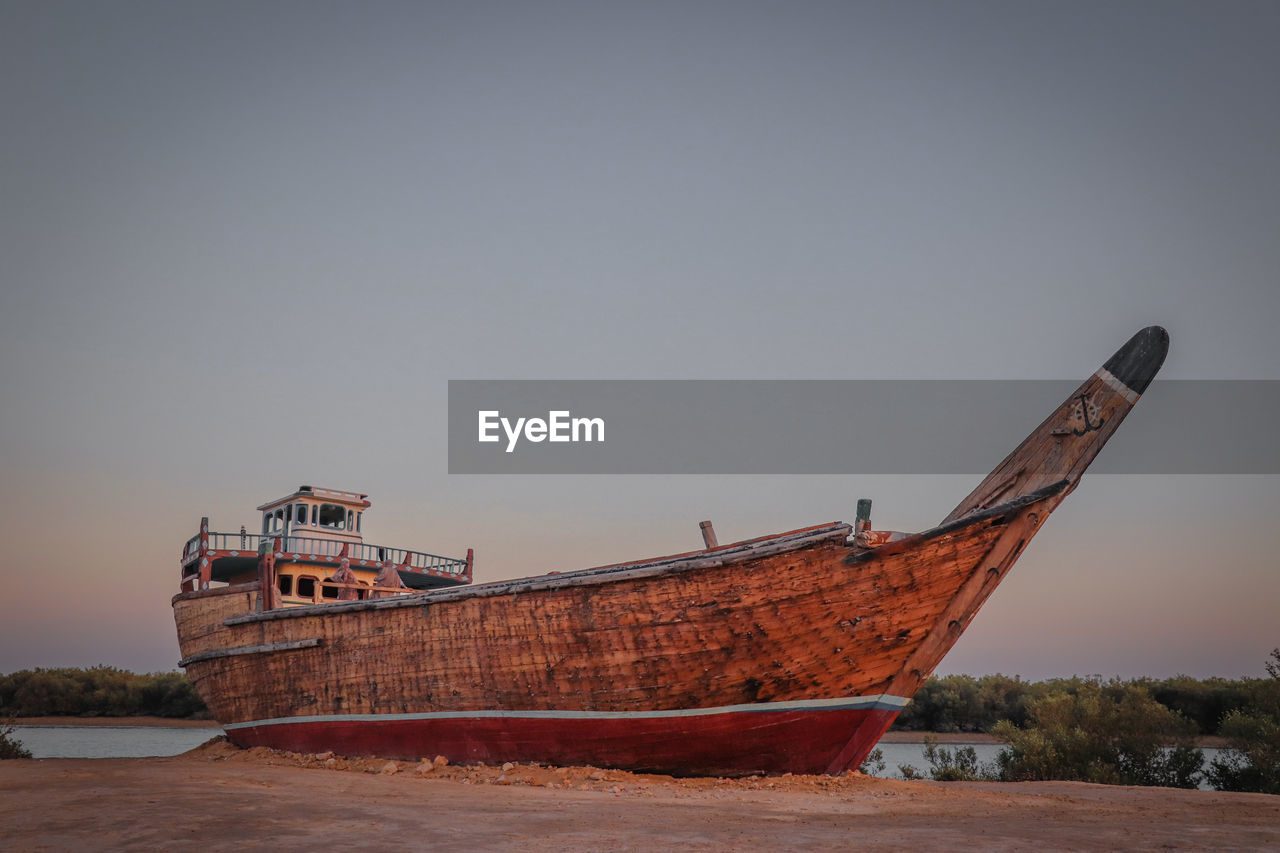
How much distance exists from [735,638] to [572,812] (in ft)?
9.46

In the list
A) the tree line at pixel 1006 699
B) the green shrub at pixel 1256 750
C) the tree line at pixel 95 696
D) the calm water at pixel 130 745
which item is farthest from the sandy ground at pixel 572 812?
the tree line at pixel 95 696

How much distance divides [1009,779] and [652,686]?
9.43 meters

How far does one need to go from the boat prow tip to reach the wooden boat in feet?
0.06

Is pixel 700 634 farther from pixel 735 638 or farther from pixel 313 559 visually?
pixel 313 559

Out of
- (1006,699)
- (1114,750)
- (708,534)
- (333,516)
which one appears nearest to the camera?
(708,534)

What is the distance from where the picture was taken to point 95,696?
44.3 m

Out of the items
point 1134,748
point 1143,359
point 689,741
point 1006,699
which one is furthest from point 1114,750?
point 1006,699

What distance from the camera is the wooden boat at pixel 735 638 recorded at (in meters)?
9.76

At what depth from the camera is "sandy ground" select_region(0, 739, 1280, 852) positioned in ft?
21.0

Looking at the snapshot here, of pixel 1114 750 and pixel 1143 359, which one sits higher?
pixel 1143 359

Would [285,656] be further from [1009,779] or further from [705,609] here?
[1009,779]

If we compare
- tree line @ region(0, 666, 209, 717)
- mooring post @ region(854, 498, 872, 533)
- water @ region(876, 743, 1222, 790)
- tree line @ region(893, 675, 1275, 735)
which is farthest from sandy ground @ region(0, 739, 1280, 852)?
tree line @ region(0, 666, 209, 717)

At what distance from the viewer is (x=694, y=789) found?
9.72m

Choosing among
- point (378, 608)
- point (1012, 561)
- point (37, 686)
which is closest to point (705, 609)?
point (1012, 561)
